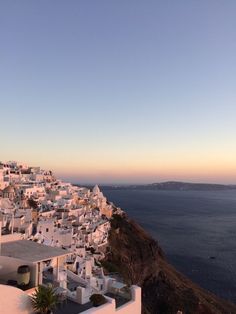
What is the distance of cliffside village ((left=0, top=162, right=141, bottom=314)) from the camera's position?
12.3 m

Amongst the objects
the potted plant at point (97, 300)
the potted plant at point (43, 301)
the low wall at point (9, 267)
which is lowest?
the potted plant at point (97, 300)

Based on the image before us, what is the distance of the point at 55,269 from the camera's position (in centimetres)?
1445

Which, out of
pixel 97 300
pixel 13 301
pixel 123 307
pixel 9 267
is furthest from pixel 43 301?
pixel 123 307

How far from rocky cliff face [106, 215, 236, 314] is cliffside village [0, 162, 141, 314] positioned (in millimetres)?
3672

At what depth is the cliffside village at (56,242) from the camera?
12344 mm

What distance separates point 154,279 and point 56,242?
63.4 ft

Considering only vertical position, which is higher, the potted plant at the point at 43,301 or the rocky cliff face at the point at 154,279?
the potted plant at the point at 43,301

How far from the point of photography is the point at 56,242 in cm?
3512

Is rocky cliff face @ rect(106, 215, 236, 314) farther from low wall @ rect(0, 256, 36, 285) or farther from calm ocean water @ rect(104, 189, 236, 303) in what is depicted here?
low wall @ rect(0, 256, 36, 285)

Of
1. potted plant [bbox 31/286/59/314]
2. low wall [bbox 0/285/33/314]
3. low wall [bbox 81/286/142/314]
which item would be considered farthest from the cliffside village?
potted plant [bbox 31/286/59/314]

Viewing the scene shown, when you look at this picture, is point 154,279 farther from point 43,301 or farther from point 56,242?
point 43,301

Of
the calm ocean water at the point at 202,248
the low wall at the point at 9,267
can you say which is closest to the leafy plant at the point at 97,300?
the low wall at the point at 9,267

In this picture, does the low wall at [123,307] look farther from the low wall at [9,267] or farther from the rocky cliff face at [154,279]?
the rocky cliff face at [154,279]

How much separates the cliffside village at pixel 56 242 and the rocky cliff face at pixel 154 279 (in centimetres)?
367
